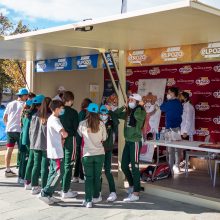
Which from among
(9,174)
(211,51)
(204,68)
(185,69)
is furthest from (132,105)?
(185,69)

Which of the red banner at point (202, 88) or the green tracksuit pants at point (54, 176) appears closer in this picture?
the green tracksuit pants at point (54, 176)

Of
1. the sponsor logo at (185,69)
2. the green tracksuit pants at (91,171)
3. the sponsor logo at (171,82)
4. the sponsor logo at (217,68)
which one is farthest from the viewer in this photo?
the sponsor logo at (171,82)

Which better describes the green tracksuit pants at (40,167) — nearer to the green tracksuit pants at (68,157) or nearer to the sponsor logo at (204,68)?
the green tracksuit pants at (68,157)

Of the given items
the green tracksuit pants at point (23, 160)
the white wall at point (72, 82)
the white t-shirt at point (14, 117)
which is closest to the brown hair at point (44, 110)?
the green tracksuit pants at point (23, 160)

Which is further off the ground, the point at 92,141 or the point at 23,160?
the point at 92,141

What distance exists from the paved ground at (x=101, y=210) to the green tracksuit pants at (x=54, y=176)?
22cm

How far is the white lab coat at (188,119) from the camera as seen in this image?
8828 mm

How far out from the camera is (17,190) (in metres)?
6.59

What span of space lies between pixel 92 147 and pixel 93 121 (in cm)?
37

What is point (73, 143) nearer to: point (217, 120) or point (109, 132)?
point (109, 132)

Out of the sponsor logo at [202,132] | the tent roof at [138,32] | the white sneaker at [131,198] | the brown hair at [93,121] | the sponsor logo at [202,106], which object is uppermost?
the tent roof at [138,32]

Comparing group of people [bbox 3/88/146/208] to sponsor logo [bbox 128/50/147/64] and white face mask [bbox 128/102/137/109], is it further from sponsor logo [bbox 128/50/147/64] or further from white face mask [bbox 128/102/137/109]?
sponsor logo [bbox 128/50/147/64]

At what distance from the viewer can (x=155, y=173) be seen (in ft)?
24.2

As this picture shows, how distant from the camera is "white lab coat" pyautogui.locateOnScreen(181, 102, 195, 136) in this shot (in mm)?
8828
